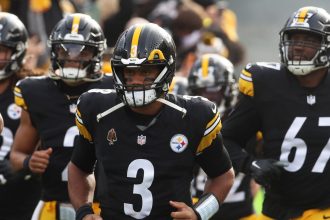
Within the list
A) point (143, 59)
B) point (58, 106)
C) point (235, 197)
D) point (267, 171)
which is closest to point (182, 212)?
point (143, 59)

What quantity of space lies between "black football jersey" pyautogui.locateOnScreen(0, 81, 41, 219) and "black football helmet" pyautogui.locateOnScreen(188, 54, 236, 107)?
62.6 inches

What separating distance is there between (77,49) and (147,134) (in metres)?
1.45

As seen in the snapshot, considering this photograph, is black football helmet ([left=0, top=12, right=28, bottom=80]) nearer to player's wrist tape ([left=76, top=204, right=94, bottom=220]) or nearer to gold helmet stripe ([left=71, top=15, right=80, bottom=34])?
gold helmet stripe ([left=71, top=15, right=80, bottom=34])

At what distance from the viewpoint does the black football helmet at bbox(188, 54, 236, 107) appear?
25.9 feet

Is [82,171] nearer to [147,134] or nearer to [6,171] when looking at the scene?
[147,134]

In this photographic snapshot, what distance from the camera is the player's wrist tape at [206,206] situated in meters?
5.33

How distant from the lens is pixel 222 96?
7.89 m

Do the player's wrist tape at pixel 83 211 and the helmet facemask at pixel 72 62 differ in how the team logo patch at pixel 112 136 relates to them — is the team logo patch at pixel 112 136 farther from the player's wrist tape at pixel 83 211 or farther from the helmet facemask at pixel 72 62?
the helmet facemask at pixel 72 62

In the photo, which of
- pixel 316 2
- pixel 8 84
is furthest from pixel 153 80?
pixel 316 2

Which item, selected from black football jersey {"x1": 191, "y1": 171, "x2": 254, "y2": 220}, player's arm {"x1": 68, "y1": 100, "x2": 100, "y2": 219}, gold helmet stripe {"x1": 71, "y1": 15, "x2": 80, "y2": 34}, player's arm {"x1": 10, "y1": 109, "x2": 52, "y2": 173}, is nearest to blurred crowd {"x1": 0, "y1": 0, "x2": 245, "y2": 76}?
black football jersey {"x1": 191, "y1": 171, "x2": 254, "y2": 220}

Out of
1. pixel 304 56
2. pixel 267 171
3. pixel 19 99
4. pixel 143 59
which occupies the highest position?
pixel 143 59

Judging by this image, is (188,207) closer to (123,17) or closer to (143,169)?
(143,169)

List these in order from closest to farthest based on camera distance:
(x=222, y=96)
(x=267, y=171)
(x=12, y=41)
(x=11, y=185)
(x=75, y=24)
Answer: (x=267, y=171) < (x=75, y=24) < (x=11, y=185) < (x=12, y=41) < (x=222, y=96)

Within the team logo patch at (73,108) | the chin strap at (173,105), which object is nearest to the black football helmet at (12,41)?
the team logo patch at (73,108)
